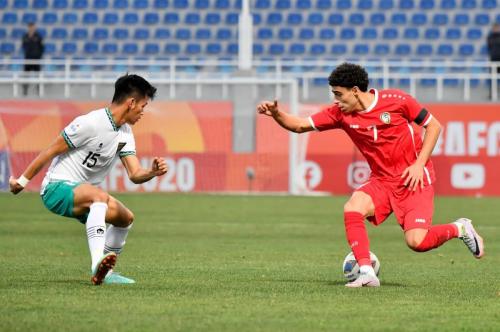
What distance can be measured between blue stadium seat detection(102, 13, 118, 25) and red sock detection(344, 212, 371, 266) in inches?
998

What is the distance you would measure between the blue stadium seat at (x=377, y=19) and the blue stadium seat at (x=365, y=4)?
0.36 metres

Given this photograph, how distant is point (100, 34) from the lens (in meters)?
34.2

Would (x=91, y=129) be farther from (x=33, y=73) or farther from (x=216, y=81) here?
(x=33, y=73)

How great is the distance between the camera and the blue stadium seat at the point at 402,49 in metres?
32.9

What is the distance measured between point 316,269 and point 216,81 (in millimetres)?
16437

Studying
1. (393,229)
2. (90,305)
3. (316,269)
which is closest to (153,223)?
(393,229)

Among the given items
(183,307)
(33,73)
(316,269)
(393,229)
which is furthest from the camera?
(33,73)

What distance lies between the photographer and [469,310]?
8203 millimetres

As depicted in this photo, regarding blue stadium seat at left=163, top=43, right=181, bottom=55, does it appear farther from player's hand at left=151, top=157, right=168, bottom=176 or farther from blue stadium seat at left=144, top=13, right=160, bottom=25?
player's hand at left=151, top=157, right=168, bottom=176

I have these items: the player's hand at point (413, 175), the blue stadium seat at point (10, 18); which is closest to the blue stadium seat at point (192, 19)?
the blue stadium seat at point (10, 18)

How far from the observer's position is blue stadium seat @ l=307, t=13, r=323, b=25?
33906 mm

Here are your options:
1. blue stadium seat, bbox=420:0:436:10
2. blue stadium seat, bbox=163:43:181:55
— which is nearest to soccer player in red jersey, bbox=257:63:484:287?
blue stadium seat, bbox=163:43:181:55

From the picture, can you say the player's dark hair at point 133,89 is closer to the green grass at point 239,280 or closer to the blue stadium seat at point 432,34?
the green grass at point 239,280

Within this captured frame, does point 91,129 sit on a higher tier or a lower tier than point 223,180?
higher
